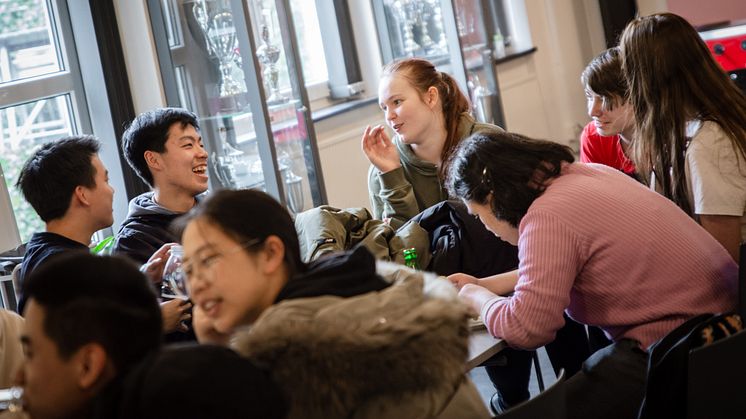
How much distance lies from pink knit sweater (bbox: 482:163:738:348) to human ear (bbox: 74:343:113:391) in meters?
1.10

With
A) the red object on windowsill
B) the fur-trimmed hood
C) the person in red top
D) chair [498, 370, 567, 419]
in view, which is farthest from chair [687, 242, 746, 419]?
the red object on windowsill

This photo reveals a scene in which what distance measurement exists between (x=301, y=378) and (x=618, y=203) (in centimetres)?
109

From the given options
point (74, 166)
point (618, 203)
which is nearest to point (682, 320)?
point (618, 203)

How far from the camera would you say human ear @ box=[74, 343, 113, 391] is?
1349 millimetres

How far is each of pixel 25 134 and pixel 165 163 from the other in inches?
35.7

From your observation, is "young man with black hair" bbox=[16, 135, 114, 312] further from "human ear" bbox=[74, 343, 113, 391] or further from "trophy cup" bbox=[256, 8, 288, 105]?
"human ear" bbox=[74, 343, 113, 391]

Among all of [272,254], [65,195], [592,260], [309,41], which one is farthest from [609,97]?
[309,41]

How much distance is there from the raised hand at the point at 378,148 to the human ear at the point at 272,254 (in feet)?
5.89

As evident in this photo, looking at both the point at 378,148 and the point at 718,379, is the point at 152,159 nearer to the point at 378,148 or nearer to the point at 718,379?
the point at 378,148

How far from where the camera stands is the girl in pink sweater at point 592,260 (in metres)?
2.22

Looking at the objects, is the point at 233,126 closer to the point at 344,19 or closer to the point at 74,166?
the point at 74,166

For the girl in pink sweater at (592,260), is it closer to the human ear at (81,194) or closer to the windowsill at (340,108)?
the human ear at (81,194)

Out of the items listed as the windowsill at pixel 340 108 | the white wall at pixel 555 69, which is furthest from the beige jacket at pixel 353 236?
the white wall at pixel 555 69

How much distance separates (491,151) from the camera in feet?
7.54
